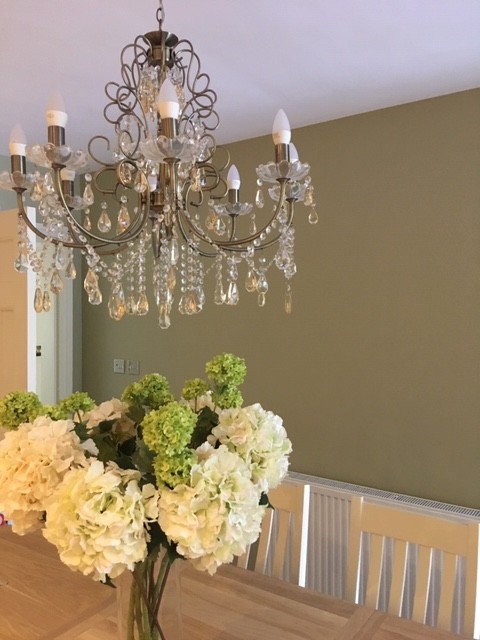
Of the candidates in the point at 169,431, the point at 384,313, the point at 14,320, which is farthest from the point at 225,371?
the point at 14,320

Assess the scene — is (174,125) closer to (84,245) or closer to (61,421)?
(84,245)

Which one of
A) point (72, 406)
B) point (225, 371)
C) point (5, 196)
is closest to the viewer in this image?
point (225, 371)

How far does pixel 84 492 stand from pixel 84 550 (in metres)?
0.08

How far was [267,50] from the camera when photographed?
6.45 feet

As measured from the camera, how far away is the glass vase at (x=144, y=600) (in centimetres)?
96

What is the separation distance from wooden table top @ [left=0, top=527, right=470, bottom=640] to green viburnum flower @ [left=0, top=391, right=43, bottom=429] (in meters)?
0.58

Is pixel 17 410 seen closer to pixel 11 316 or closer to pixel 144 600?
pixel 144 600

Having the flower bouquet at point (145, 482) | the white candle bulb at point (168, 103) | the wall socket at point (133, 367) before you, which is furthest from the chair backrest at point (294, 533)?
the wall socket at point (133, 367)

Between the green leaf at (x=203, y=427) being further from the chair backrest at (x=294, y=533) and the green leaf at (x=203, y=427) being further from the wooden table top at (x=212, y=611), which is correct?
the chair backrest at (x=294, y=533)

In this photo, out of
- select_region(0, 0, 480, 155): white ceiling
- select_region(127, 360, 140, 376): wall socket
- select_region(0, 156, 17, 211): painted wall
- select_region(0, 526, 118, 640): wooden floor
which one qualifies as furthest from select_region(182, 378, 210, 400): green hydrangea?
select_region(0, 156, 17, 211): painted wall

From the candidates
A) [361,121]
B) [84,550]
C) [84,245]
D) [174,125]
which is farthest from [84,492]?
[361,121]

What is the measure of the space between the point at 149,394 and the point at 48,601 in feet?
2.32

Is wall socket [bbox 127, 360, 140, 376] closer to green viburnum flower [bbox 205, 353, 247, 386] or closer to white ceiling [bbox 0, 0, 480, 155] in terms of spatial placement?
white ceiling [bbox 0, 0, 480, 155]

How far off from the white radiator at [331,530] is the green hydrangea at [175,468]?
1.78 m
